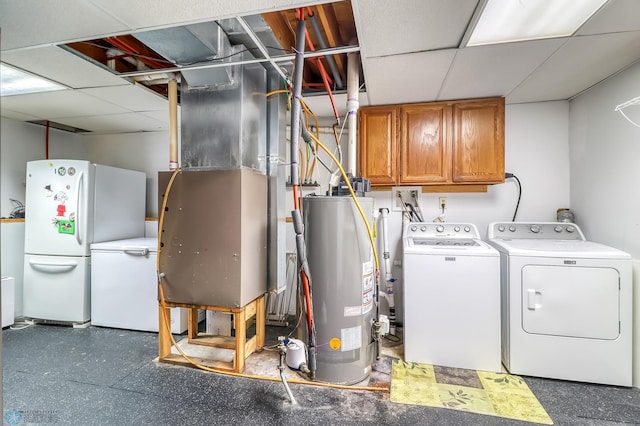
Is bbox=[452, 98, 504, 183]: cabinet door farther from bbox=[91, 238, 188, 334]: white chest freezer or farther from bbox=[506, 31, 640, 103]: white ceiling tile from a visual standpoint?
bbox=[91, 238, 188, 334]: white chest freezer

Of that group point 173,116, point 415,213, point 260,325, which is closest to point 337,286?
point 260,325

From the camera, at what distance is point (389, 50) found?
6.59ft

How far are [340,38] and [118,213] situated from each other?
9.88ft

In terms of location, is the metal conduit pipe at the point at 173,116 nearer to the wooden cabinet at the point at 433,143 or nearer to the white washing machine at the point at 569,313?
the wooden cabinet at the point at 433,143

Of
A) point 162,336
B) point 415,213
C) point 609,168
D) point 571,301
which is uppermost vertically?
point 609,168

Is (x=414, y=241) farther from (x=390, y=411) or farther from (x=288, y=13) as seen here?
(x=288, y=13)

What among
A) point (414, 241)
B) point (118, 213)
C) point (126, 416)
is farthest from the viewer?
point (118, 213)

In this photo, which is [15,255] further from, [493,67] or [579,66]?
[579,66]

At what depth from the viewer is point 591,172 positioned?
2.54 m

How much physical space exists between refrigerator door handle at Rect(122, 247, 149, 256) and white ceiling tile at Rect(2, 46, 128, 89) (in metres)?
1.49

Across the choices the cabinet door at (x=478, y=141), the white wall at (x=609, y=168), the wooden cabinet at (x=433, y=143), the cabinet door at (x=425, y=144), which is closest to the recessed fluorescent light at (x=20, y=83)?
the wooden cabinet at (x=433, y=143)

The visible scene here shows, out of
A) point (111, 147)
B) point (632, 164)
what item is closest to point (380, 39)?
point (632, 164)

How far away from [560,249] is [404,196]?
136 cm

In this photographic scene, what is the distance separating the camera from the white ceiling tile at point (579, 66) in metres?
1.90
